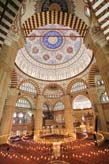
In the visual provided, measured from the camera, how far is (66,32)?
21.7 m

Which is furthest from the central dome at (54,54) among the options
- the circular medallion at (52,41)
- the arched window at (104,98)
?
the arched window at (104,98)

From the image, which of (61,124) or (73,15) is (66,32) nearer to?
(73,15)

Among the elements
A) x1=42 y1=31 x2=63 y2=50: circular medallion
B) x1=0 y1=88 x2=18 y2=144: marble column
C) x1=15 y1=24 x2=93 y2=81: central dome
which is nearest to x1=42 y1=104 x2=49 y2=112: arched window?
x1=15 y1=24 x2=93 y2=81: central dome

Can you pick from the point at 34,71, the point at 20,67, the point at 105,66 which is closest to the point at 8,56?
the point at 105,66

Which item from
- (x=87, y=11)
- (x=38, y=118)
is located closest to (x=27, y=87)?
(x=38, y=118)

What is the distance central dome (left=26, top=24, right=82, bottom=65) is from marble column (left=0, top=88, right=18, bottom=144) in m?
8.76

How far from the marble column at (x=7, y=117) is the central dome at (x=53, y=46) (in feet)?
28.7

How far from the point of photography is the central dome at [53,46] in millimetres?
21500

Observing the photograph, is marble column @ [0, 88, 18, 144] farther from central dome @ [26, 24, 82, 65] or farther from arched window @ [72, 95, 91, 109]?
arched window @ [72, 95, 91, 109]

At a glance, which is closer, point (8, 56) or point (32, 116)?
point (8, 56)

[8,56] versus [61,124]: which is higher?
[8,56]

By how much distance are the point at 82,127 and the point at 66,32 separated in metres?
18.4

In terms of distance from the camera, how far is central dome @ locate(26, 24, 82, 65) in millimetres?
21500

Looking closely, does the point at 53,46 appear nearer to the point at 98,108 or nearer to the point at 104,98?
the point at 104,98
